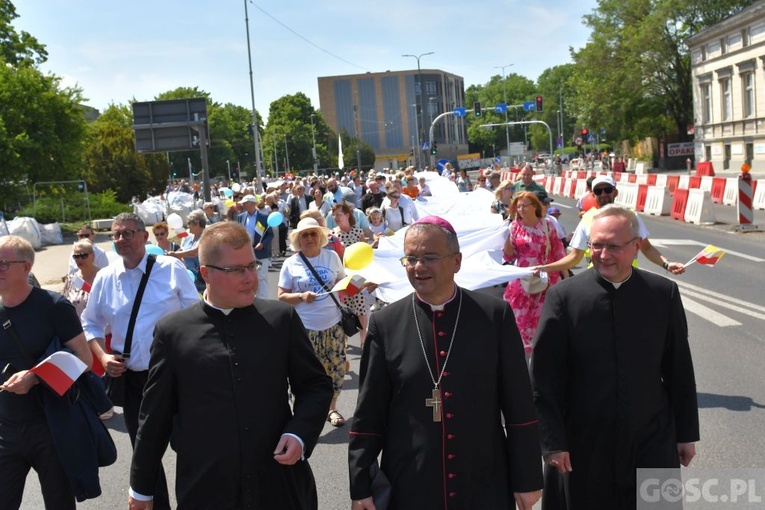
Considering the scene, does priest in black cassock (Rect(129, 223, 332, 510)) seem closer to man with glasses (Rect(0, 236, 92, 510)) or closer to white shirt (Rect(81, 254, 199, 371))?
man with glasses (Rect(0, 236, 92, 510))

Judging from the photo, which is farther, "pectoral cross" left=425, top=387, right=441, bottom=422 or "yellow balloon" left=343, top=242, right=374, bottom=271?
"yellow balloon" left=343, top=242, right=374, bottom=271

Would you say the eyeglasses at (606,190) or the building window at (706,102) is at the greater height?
the building window at (706,102)

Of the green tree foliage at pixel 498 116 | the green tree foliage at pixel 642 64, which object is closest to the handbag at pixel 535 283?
the green tree foliage at pixel 642 64

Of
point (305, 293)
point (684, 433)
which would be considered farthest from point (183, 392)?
point (305, 293)

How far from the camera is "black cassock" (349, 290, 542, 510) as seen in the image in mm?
3320

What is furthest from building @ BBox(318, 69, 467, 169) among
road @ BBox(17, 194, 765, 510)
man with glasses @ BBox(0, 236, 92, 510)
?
man with glasses @ BBox(0, 236, 92, 510)

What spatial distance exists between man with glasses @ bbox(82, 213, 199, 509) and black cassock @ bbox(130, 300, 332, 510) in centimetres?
178

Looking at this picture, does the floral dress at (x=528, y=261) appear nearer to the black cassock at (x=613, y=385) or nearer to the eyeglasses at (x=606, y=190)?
the eyeglasses at (x=606, y=190)

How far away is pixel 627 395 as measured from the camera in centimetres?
379

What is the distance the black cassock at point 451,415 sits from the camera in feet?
10.9

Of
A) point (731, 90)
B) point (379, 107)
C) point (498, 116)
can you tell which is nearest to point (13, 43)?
point (731, 90)

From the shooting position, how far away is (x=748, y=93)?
52.2m

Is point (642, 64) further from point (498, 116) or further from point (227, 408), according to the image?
point (498, 116)

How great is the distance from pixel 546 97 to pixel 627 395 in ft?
536
